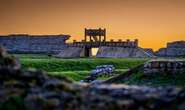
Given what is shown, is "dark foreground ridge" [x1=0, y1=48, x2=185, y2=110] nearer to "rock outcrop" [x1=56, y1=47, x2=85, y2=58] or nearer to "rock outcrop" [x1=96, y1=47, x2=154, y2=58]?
"rock outcrop" [x1=96, y1=47, x2=154, y2=58]

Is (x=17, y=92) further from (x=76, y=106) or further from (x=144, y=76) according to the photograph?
(x=144, y=76)

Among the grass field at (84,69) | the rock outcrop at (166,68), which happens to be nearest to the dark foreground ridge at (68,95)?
the grass field at (84,69)

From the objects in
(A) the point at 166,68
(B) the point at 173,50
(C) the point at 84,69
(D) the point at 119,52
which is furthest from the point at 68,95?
(B) the point at 173,50

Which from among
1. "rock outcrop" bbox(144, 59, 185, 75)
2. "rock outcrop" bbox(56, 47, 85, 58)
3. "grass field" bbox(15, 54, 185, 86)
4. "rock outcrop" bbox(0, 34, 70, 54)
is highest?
"rock outcrop" bbox(0, 34, 70, 54)

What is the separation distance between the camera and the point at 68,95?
614 inches

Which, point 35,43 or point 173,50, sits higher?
point 35,43

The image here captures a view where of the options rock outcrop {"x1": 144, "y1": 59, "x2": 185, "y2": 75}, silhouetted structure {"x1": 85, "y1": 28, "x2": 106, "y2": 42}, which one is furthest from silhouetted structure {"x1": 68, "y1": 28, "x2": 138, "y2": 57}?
rock outcrop {"x1": 144, "y1": 59, "x2": 185, "y2": 75}

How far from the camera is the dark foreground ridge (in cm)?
1538

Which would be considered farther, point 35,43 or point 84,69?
point 35,43

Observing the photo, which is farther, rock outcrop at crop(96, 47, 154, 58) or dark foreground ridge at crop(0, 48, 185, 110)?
rock outcrop at crop(96, 47, 154, 58)

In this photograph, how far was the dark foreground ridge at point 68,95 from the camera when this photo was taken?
50.5ft

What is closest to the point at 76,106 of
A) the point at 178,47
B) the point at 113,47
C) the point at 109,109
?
the point at 109,109

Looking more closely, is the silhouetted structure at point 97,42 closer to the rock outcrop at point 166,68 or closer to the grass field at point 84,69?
the grass field at point 84,69

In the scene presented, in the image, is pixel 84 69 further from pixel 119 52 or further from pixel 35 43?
pixel 35 43
